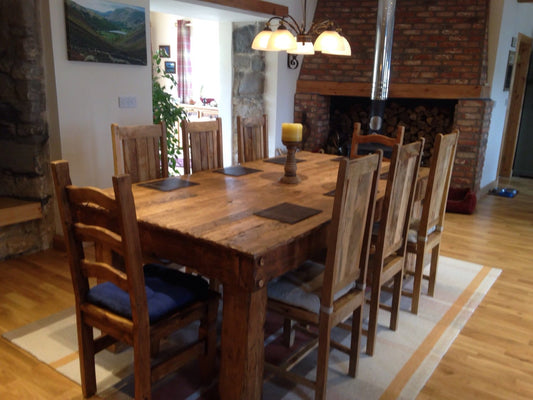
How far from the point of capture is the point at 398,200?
2.21 meters

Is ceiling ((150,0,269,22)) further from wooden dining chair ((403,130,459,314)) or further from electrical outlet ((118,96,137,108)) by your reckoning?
wooden dining chair ((403,130,459,314))

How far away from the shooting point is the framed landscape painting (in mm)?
3080

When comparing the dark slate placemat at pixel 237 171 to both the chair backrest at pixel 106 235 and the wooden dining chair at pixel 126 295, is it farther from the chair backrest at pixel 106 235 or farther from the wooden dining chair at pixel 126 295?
the chair backrest at pixel 106 235

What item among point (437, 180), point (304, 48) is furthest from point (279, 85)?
point (437, 180)

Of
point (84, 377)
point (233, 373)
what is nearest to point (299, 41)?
point (233, 373)

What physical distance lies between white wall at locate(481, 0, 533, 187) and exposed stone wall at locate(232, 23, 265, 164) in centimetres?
249

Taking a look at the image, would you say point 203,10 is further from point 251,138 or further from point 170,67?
point 170,67

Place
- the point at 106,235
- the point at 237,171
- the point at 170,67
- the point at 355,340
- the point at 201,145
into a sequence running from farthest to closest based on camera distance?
the point at 170,67 → the point at 201,145 → the point at 237,171 → the point at 355,340 → the point at 106,235

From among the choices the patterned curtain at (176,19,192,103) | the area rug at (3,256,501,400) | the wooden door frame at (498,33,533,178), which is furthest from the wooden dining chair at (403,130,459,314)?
the patterned curtain at (176,19,192,103)

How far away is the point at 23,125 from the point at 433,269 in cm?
296

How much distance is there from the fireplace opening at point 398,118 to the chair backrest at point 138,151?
10.7 feet

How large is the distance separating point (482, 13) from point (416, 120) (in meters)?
1.30

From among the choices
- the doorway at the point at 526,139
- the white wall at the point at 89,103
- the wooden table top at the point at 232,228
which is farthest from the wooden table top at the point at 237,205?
the doorway at the point at 526,139

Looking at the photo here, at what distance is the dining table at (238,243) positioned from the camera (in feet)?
5.24
